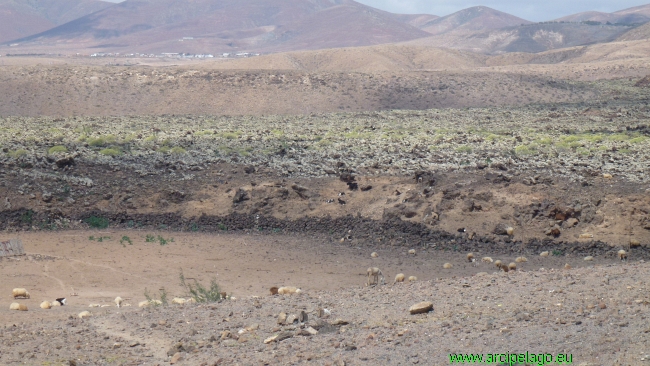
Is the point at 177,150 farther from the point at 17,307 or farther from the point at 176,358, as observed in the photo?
the point at 176,358

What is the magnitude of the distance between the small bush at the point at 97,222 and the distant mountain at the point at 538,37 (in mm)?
113550

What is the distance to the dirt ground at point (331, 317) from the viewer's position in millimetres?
5484

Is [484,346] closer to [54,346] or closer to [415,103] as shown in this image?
[54,346]

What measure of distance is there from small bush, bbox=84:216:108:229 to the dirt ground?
113 inches

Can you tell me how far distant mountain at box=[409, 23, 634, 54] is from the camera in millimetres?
122500

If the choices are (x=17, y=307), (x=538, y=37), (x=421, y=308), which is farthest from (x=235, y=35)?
(x=421, y=308)

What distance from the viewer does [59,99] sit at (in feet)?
139

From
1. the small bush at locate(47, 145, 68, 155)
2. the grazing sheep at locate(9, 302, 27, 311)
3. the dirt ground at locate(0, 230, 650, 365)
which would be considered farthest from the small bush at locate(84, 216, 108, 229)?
the grazing sheep at locate(9, 302, 27, 311)

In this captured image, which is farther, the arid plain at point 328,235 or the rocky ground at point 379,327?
the arid plain at point 328,235

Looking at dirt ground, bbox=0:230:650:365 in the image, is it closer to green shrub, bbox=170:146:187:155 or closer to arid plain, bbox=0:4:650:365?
arid plain, bbox=0:4:650:365

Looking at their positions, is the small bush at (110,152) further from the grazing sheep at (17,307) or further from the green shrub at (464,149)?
the grazing sheep at (17,307)

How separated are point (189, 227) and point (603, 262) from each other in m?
7.80

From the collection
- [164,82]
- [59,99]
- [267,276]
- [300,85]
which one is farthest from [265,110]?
[267,276]

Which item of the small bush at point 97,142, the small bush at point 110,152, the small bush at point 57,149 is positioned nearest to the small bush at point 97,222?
the small bush at point 110,152
